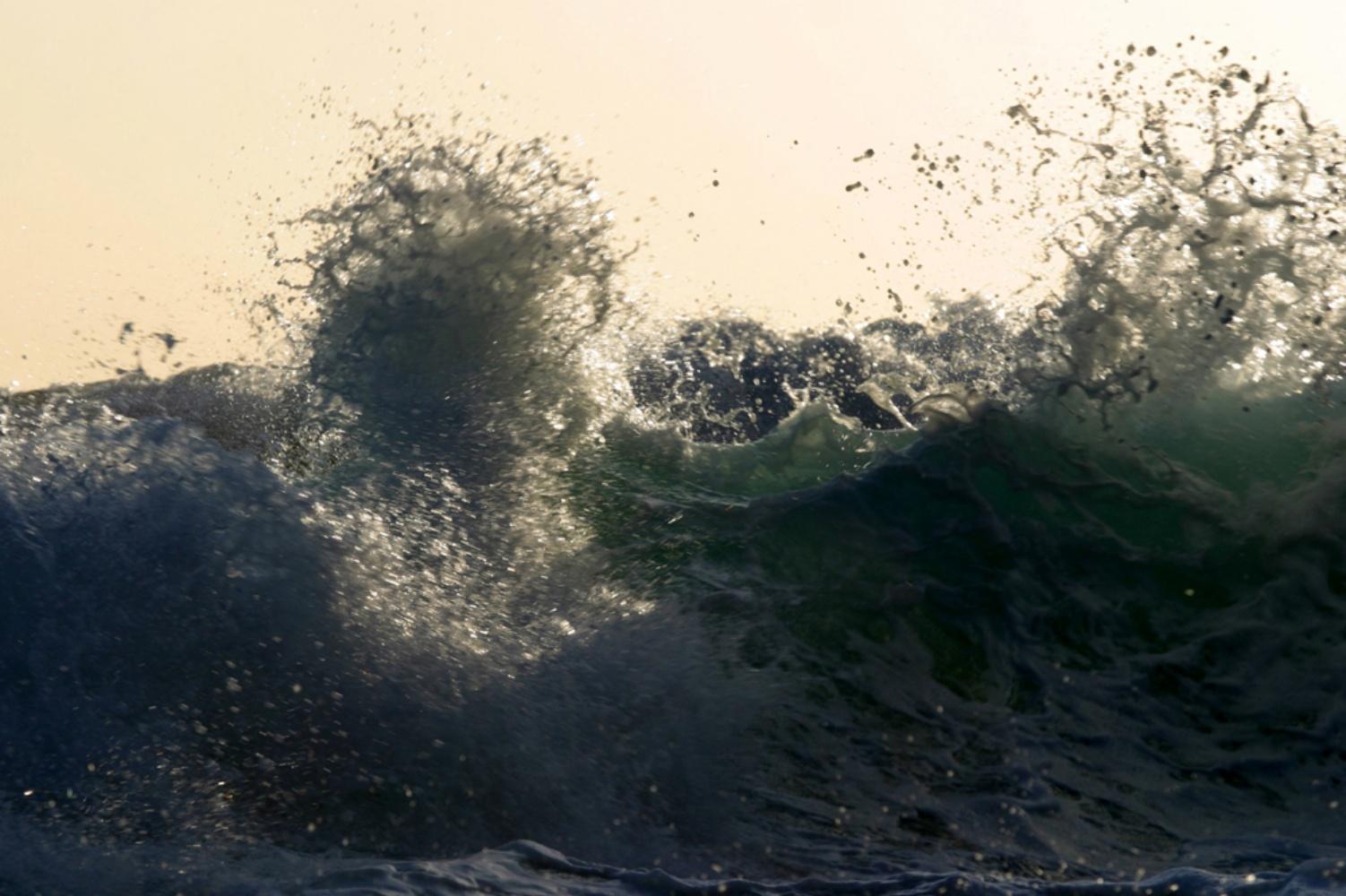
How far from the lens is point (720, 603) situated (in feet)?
15.4

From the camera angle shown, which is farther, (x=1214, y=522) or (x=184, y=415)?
(x=184, y=415)

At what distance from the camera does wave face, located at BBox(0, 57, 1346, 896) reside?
135 inches

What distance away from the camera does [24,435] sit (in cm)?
584

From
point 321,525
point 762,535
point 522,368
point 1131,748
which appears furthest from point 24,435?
point 1131,748

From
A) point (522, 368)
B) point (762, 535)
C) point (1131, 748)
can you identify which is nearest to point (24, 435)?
point (522, 368)

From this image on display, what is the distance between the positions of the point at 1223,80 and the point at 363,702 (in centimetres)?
440

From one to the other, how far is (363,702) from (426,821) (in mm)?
606

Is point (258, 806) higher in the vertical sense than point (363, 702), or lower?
lower

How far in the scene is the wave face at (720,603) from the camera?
342 cm

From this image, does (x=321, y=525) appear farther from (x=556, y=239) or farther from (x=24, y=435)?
(x=556, y=239)

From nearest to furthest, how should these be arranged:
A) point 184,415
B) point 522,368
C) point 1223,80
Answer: point 1223,80 < point 522,368 < point 184,415

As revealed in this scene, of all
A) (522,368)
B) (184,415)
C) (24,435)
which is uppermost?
(184,415)


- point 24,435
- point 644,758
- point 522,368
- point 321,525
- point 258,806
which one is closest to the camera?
point 258,806

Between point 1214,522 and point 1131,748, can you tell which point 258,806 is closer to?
point 1131,748
